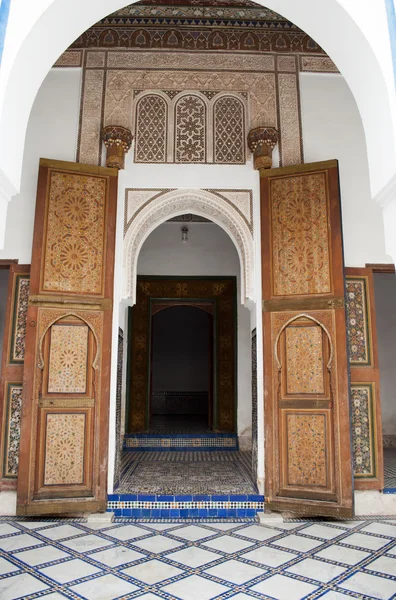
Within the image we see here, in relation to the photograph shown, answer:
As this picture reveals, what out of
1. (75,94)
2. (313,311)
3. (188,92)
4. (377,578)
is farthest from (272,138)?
(377,578)

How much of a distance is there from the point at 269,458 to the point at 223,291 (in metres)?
2.47

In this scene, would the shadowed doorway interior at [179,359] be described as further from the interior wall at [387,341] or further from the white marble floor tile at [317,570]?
the white marble floor tile at [317,570]

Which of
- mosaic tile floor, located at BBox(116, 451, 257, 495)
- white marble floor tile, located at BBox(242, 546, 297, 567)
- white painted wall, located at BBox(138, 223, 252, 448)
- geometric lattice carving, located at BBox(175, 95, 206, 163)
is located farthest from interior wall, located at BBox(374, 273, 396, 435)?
white marble floor tile, located at BBox(242, 546, 297, 567)

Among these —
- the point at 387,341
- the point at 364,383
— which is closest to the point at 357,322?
the point at 364,383

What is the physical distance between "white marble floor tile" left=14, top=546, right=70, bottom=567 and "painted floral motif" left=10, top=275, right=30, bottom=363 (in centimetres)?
116

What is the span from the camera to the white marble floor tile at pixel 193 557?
2.23m

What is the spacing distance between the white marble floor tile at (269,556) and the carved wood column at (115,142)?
2469 millimetres

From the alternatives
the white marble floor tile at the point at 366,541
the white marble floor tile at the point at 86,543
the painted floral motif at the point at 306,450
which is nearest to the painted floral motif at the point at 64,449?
the white marble floor tile at the point at 86,543

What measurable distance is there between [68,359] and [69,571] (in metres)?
1.23

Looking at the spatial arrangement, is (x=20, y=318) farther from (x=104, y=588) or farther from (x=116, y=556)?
(x=104, y=588)

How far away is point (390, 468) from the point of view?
3928 mm

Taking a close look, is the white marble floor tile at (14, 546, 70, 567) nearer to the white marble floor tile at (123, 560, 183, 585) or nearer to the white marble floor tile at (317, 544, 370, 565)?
the white marble floor tile at (123, 560, 183, 585)

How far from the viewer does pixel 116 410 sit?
3.18 meters

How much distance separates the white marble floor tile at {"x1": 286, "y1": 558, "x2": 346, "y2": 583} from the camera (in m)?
2.09
